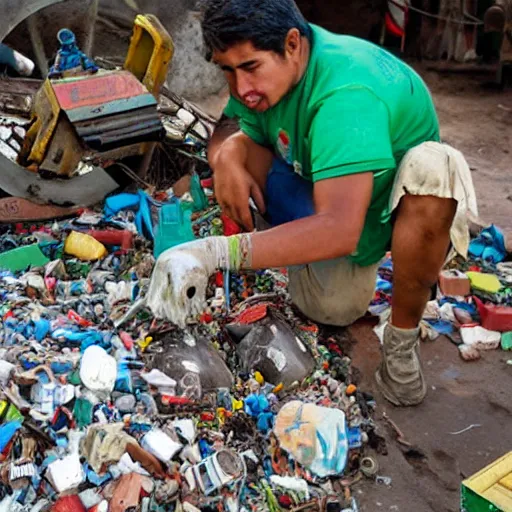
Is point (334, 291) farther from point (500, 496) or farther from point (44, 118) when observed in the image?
point (44, 118)

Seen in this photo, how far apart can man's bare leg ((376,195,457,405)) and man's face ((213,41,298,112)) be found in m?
0.56

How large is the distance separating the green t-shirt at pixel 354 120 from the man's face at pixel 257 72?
10cm

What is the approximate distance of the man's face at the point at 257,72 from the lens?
223 centimetres

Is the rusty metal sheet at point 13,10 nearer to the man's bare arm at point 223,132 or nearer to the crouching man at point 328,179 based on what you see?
the man's bare arm at point 223,132

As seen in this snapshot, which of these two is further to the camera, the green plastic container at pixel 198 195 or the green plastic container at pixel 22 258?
the green plastic container at pixel 198 195

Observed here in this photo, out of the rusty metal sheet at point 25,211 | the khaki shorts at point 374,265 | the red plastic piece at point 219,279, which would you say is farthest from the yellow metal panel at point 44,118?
the khaki shorts at point 374,265

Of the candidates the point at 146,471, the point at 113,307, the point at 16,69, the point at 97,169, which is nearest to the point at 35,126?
the point at 97,169

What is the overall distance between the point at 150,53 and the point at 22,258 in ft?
4.76

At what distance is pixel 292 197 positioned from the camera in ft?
9.42

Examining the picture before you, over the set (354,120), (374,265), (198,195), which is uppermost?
(354,120)

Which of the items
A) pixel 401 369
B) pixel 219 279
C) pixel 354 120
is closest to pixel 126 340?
pixel 219 279

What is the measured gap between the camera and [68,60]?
390cm

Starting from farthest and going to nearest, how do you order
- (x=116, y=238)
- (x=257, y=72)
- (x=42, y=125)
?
(x=42, y=125)
(x=116, y=238)
(x=257, y=72)

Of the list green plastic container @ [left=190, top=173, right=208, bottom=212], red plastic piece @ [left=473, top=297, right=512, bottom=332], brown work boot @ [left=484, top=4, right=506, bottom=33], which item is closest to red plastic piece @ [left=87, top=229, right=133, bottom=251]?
green plastic container @ [left=190, top=173, right=208, bottom=212]
